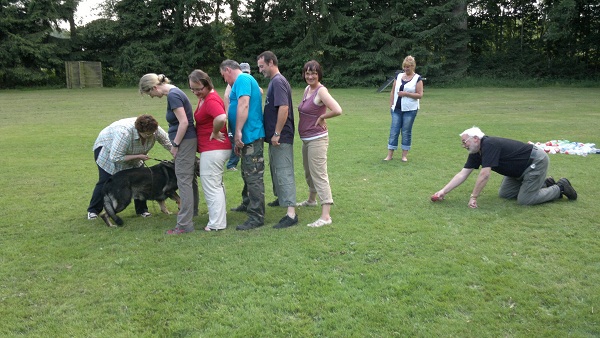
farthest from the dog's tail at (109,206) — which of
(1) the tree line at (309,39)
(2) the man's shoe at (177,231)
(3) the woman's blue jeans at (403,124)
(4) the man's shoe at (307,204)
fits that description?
(1) the tree line at (309,39)

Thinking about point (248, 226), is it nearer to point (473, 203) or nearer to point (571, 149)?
point (473, 203)

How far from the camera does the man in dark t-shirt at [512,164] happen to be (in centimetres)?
576

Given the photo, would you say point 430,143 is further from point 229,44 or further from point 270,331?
point 229,44

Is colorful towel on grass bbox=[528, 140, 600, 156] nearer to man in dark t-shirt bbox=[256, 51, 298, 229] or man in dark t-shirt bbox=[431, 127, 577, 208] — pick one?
man in dark t-shirt bbox=[431, 127, 577, 208]

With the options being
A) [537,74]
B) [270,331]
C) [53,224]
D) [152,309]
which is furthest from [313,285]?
[537,74]

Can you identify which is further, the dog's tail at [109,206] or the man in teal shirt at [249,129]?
the dog's tail at [109,206]

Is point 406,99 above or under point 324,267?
above

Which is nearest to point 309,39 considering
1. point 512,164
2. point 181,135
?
point 512,164

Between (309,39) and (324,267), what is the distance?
1263 inches

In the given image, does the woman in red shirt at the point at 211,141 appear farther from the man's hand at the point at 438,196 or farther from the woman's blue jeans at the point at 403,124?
the woman's blue jeans at the point at 403,124

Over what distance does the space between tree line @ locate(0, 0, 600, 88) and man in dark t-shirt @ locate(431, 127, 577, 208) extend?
87.5 feet

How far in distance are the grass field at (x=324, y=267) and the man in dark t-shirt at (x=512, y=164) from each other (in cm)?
17

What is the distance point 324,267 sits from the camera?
4.25 m

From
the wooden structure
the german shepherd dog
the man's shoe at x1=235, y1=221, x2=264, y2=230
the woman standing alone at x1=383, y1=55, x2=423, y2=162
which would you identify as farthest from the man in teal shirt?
the wooden structure
